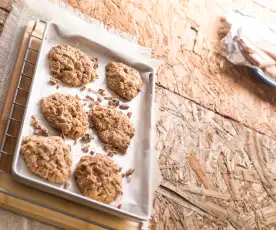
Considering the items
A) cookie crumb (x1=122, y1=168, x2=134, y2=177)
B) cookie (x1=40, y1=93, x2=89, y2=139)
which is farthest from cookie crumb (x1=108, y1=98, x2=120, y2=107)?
cookie crumb (x1=122, y1=168, x2=134, y2=177)

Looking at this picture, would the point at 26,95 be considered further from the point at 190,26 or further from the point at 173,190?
the point at 190,26

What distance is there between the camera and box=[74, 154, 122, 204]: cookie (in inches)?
44.0

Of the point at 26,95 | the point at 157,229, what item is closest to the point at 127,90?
the point at 26,95

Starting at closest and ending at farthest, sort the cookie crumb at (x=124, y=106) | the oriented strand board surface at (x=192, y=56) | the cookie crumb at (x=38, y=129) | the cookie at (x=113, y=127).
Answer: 1. the cookie crumb at (x=38, y=129)
2. the cookie at (x=113, y=127)
3. the cookie crumb at (x=124, y=106)
4. the oriented strand board surface at (x=192, y=56)

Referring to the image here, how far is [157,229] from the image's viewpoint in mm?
1261

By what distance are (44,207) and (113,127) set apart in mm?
352

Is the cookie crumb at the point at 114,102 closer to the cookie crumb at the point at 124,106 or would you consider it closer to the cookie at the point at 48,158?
the cookie crumb at the point at 124,106

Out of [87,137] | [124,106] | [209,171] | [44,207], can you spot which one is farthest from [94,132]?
[209,171]

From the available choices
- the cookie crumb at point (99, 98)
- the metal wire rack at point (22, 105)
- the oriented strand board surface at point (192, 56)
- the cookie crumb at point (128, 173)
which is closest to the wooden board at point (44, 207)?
the metal wire rack at point (22, 105)

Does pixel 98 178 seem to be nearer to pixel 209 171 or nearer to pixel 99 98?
pixel 99 98

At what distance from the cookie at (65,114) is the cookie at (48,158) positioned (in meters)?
0.06

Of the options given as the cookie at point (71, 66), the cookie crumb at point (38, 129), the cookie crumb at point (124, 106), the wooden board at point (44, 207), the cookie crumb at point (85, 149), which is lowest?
the wooden board at point (44, 207)

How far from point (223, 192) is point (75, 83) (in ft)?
2.09

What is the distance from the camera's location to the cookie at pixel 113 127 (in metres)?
1.26
